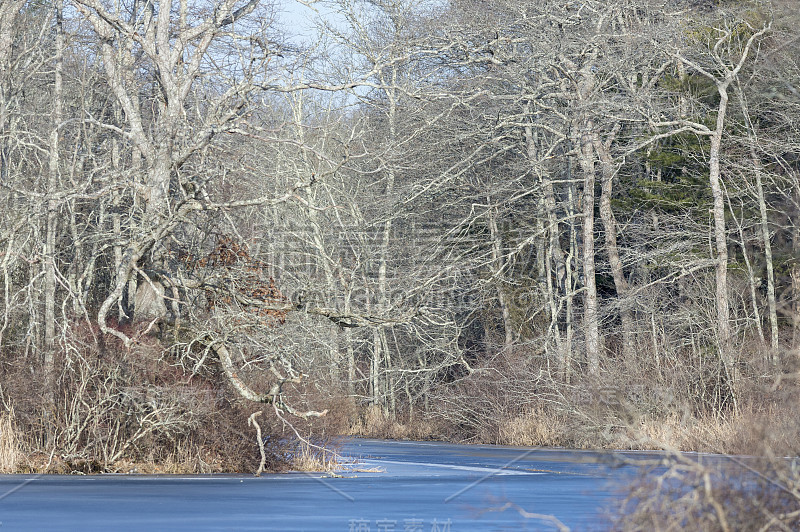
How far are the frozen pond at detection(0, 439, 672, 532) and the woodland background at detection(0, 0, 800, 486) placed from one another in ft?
5.40

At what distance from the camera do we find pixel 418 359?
4222 centimetres

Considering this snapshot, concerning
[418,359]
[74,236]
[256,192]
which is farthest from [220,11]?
[418,359]

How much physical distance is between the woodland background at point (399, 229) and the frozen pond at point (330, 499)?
165cm

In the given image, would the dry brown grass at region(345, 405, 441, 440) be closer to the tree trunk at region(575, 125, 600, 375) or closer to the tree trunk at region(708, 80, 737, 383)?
the tree trunk at region(575, 125, 600, 375)

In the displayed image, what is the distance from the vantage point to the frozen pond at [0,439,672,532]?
44.3 feet

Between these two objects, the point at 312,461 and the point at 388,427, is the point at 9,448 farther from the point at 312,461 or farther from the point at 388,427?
the point at 388,427

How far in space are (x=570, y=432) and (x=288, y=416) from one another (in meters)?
10.5

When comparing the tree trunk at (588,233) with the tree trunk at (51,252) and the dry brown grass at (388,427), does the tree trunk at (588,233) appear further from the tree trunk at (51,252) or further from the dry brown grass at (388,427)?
the tree trunk at (51,252)

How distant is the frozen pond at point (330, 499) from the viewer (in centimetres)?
1352

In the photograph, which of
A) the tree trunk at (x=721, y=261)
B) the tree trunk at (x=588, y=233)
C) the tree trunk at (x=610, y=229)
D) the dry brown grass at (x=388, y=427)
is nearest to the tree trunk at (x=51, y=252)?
the tree trunk at (x=721, y=261)

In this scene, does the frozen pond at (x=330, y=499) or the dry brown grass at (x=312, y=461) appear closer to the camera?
the frozen pond at (x=330, y=499)

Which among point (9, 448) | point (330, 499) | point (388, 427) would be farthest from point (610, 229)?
point (330, 499)

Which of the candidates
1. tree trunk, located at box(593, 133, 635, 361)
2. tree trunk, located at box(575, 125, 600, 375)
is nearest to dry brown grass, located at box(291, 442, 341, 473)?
tree trunk, located at box(575, 125, 600, 375)

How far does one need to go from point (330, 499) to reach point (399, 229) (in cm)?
2600
